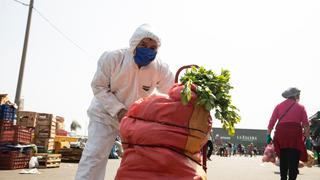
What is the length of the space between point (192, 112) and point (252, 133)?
82.3 metres

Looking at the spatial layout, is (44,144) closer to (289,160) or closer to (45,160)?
(45,160)

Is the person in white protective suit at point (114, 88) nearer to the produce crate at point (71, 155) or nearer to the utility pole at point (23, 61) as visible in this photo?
the produce crate at point (71, 155)

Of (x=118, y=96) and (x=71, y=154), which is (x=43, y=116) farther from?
(x=118, y=96)

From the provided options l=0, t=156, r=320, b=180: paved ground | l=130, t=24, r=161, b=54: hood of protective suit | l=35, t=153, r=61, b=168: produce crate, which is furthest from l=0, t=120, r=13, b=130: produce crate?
l=130, t=24, r=161, b=54: hood of protective suit

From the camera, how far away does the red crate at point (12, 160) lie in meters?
10.9

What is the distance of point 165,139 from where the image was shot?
3.13m

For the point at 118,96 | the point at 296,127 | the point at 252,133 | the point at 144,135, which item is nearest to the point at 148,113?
the point at 144,135

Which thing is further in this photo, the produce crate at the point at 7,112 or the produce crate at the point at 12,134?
the produce crate at the point at 7,112

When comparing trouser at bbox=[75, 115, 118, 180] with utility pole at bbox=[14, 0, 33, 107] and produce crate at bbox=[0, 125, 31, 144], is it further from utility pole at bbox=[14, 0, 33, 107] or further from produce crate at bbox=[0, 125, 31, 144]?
utility pole at bbox=[14, 0, 33, 107]

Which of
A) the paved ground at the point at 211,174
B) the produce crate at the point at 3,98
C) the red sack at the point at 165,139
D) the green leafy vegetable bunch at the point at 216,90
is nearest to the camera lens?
the red sack at the point at 165,139

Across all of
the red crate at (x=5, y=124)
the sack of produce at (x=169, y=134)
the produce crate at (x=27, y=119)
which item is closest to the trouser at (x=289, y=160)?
the sack of produce at (x=169, y=134)

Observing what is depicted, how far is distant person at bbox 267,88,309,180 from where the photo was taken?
23.3ft

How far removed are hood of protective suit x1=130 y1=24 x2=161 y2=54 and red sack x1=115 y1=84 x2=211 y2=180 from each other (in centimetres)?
83

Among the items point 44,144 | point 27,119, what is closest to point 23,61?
point 27,119
